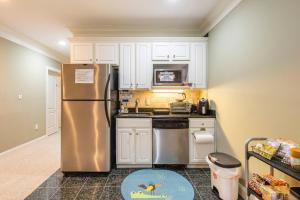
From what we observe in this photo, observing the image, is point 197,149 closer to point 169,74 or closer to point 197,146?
point 197,146

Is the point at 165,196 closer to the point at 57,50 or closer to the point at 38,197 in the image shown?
the point at 38,197

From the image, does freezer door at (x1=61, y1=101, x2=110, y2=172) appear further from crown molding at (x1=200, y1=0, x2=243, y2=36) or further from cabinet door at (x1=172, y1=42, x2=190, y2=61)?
crown molding at (x1=200, y1=0, x2=243, y2=36)

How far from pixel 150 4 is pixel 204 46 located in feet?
4.37

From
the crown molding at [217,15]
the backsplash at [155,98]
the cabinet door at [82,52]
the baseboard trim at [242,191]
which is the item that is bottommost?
the baseboard trim at [242,191]

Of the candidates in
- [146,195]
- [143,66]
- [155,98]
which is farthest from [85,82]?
[146,195]

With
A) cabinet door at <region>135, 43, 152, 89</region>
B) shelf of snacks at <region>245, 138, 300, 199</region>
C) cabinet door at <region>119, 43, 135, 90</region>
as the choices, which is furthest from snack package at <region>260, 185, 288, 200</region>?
cabinet door at <region>119, 43, 135, 90</region>

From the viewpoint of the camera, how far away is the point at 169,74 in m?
3.48

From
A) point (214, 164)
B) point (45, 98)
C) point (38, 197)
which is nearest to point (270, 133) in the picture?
point (214, 164)

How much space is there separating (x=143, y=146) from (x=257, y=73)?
6.73ft

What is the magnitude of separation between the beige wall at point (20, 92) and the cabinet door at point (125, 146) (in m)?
2.50

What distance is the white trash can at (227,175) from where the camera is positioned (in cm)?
221

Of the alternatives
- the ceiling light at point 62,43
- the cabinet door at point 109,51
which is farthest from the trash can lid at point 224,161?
the ceiling light at point 62,43

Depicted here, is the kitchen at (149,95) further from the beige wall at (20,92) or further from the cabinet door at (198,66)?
the beige wall at (20,92)

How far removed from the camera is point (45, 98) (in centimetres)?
543
